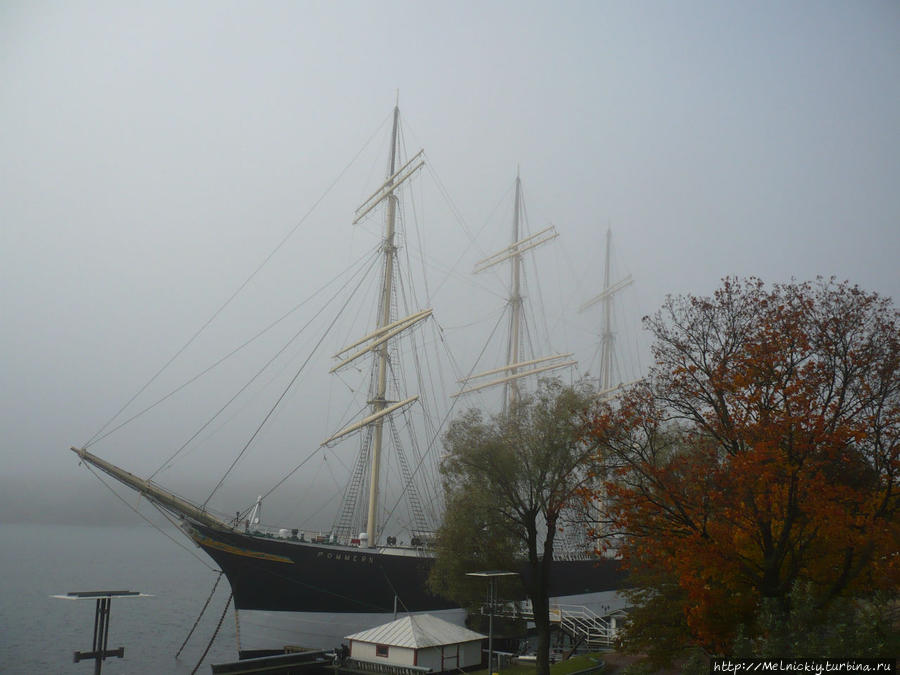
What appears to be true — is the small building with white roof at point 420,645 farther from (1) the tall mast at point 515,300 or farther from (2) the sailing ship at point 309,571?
(1) the tall mast at point 515,300

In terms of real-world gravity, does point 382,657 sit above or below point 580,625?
above

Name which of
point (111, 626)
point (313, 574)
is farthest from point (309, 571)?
point (111, 626)

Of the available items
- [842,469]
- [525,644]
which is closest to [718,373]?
[842,469]

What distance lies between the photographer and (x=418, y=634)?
84.1 feet

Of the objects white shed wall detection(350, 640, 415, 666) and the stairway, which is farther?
the stairway

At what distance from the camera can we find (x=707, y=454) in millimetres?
17281

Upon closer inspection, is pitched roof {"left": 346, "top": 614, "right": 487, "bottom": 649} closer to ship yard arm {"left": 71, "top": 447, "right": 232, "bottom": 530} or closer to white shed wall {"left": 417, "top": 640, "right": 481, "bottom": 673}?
white shed wall {"left": 417, "top": 640, "right": 481, "bottom": 673}

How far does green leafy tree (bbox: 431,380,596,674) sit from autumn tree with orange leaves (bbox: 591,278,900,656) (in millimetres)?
5001

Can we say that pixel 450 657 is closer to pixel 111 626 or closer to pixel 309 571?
pixel 309 571

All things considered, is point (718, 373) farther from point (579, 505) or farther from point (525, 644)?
point (525, 644)

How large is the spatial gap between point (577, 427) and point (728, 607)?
7.56m

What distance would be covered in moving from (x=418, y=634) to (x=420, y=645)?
702 millimetres

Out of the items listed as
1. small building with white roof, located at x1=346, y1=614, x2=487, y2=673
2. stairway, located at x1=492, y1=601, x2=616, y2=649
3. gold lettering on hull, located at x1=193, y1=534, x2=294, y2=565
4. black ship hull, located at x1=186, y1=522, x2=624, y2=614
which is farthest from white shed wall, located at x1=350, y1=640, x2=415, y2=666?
gold lettering on hull, located at x1=193, y1=534, x2=294, y2=565

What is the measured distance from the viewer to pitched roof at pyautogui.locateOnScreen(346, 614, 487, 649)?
2542 cm
